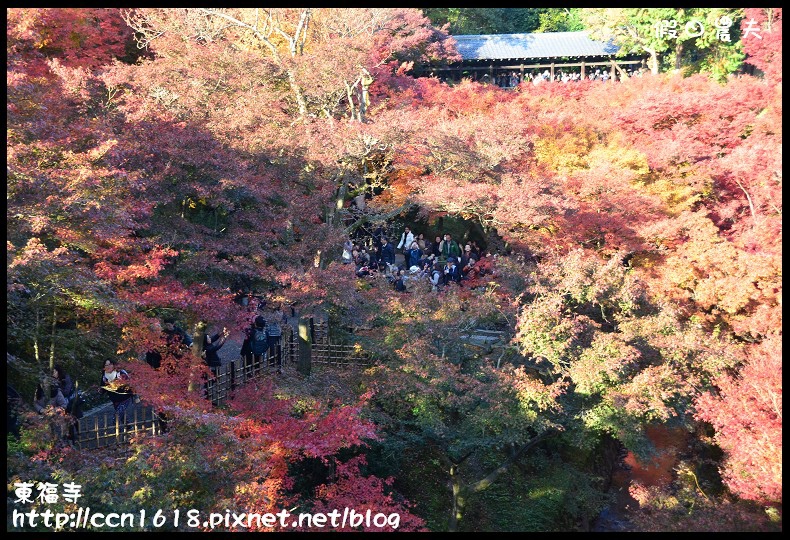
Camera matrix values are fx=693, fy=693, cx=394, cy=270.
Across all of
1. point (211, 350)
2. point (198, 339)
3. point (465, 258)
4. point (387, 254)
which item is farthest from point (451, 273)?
point (198, 339)

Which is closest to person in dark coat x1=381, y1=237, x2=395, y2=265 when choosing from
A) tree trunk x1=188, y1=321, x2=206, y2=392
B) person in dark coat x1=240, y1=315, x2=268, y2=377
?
person in dark coat x1=240, y1=315, x2=268, y2=377

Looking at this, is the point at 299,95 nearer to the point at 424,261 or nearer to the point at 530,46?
the point at 424,261

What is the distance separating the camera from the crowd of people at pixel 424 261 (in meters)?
16.6

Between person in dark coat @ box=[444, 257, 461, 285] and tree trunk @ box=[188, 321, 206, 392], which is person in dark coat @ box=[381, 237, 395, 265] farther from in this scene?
tree trunk @ box=[188, 321, 206, 392]

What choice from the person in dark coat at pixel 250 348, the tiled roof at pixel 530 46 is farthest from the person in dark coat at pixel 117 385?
the tiled roof at pixel 530 46

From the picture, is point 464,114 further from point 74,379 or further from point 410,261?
point 74,379

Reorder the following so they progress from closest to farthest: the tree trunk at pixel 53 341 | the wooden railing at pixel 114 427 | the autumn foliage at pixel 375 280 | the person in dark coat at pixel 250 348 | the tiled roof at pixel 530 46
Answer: the autumn foliage at pixel 375 280 < the tree trunk at pixel 53 341 < the wooden railing at pixel 114 427 < the person in dark coat at pixel 250 348 < the tiled roof at pixel 530 46

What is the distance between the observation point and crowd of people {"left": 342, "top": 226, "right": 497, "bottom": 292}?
16.6 meters

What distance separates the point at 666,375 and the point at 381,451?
535cm

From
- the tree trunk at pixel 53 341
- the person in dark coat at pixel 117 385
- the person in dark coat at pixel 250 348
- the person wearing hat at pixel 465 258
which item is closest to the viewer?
the tree trunk at pixel 53 341

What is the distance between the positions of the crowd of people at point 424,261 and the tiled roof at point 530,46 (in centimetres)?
1057

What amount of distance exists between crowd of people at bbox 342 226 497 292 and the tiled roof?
10.6m

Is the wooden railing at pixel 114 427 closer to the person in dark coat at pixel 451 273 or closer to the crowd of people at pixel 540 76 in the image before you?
the person in dark coat at pixel 451 273

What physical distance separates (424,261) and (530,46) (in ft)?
43.5
